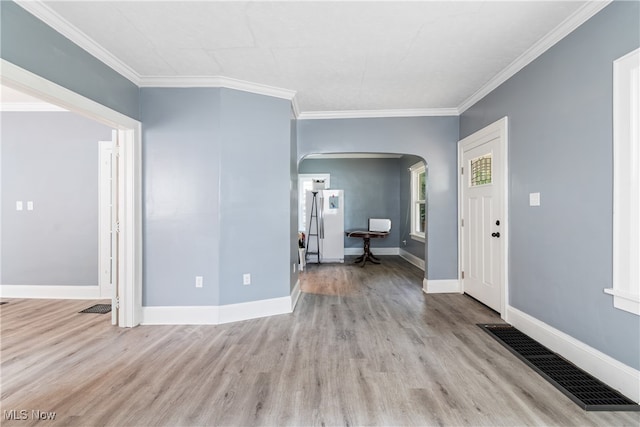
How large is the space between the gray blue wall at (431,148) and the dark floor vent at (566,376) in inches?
59.9

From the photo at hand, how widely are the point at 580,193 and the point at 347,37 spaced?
210 cm

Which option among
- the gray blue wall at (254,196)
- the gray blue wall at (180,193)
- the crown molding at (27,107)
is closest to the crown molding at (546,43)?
the gray blue wall at (254,196)

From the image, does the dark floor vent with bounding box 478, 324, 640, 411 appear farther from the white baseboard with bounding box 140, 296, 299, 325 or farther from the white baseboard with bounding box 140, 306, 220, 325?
the white baseboard with bounding box 140, 306, 220, 325

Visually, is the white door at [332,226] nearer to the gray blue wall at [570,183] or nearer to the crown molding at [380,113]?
the crown molding at [380,113]

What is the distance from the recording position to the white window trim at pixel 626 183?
1709mm

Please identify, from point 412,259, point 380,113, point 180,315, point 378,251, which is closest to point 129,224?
point 180,315

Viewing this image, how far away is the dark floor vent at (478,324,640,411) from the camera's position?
5.55ft

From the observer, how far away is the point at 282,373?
209 cm

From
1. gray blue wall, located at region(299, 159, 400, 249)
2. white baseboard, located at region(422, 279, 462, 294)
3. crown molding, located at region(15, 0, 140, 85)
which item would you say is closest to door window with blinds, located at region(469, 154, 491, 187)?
white baseboard, located at region(422, 279, 462, 294)

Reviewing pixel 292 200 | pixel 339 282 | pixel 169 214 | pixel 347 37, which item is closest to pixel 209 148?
pixel 169 214

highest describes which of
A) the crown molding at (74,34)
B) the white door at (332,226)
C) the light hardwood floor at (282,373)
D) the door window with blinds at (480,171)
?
the crown molding at (74,34)

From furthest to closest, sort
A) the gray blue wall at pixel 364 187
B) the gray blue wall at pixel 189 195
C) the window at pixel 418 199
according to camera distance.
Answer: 1. the gray blue wall at pixel 364 187
2. the window at pixel 418 199
3. the gray blue wall at pixel 189 195

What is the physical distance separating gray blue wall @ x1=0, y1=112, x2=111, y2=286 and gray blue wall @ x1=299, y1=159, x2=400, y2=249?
476cm

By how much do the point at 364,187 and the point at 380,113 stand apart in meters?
3.68
